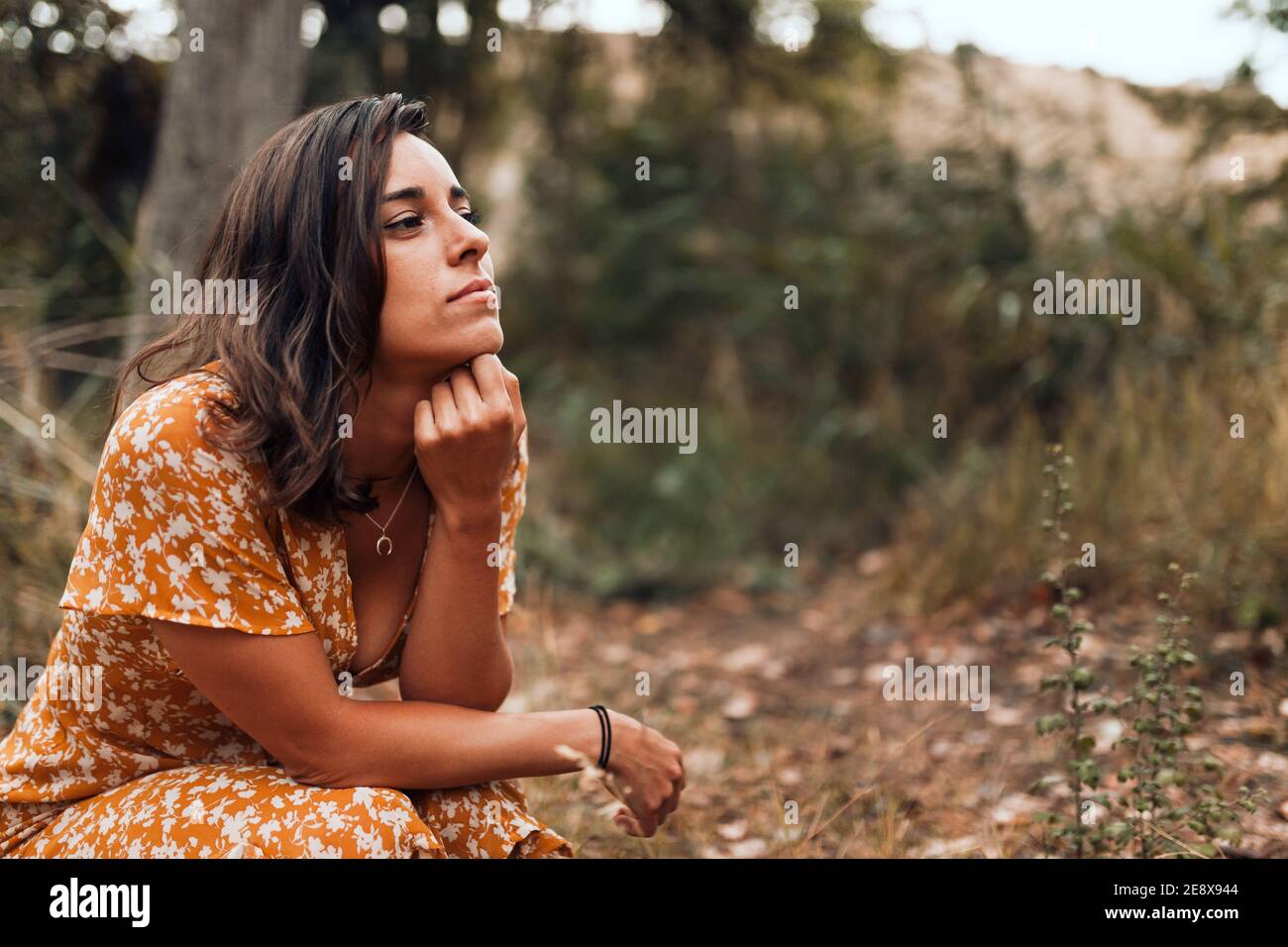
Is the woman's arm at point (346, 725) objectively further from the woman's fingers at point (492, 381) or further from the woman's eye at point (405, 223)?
the woman's eye at point (405, 223)

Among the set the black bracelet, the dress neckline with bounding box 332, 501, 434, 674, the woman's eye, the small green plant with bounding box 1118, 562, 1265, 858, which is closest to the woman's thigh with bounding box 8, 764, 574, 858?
the black bracelet

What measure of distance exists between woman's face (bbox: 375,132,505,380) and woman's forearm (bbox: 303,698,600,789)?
0.61 m

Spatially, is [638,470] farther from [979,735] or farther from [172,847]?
[172,847]

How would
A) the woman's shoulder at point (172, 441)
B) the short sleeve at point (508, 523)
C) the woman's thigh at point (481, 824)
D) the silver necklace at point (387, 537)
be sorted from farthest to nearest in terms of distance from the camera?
the short sleeve at point (508, 523) < the silver necklace at point (387, 537) < the woman's thigh at point (481, 824) < the woman's shoulder at point (172, 441)

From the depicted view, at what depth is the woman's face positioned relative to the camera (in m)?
1.92

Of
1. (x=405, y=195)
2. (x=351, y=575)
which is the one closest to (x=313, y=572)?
(x=351, y=575)

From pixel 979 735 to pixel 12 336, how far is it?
3.43 metres

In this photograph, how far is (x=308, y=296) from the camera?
1.88 meters

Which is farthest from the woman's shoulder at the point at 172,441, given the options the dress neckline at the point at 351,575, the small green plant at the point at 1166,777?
the small green plant at the point at 1166,777

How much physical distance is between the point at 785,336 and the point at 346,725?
4498 millimetres

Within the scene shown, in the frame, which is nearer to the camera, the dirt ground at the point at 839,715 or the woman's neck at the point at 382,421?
the woman's neck at the point at 382,421

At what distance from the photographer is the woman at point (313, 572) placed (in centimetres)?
177

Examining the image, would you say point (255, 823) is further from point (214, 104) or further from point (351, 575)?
point (214, 104)

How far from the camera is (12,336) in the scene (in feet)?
12.4
